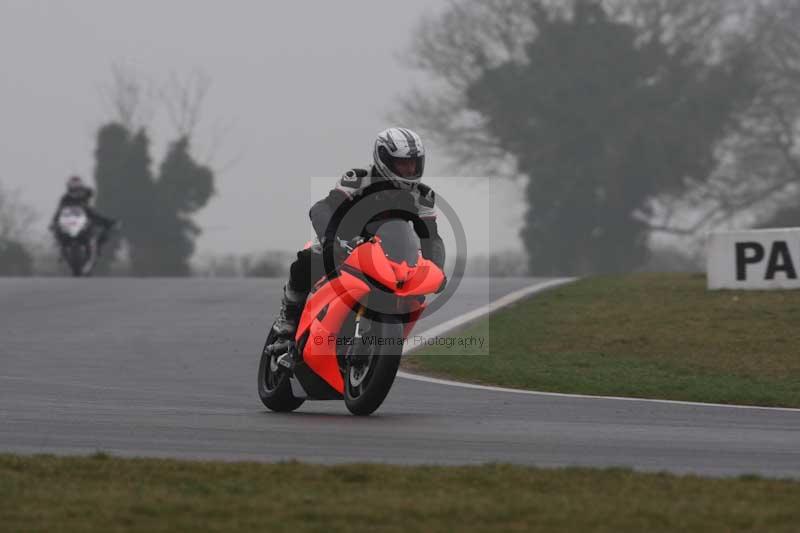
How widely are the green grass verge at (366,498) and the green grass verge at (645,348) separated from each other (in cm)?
555

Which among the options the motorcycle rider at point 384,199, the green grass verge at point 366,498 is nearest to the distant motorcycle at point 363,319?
the motorcycle rider at point 384,199

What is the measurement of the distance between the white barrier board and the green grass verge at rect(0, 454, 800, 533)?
40.2 ft

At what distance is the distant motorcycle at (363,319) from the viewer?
9.85 m

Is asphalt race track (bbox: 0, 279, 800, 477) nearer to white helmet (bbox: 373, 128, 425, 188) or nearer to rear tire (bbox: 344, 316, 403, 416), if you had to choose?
rear tire (bbox: 344, 316, 403, 416)

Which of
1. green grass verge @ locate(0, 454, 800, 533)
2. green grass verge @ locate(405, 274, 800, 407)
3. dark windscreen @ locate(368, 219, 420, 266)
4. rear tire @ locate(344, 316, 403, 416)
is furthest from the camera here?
green grass verge @ locate(405, 274, 800, 407)

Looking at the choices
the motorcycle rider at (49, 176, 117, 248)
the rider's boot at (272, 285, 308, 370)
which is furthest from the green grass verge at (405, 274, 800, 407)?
the motorcycle rider at (49, 176, 117, 248)

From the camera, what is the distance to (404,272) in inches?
389

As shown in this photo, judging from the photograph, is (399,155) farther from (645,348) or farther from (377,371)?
(645,348)

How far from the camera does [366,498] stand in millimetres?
6754

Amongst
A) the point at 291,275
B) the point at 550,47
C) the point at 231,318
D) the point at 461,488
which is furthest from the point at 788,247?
the point at 550,47

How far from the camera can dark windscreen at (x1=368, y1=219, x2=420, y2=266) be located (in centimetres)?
1001

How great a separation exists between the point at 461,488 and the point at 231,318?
1345 centimetres

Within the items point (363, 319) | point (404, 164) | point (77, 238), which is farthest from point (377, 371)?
point (77, 238)

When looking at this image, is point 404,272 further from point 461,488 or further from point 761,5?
point 761,5
